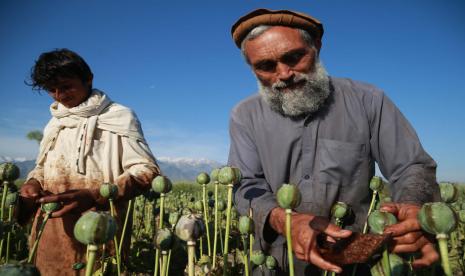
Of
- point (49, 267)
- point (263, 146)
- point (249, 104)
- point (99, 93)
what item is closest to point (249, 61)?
point (249, 104)

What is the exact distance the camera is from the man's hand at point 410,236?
4.55ft

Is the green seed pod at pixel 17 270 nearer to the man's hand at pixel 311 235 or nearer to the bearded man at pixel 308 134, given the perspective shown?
the man's hand at pixel 311 235

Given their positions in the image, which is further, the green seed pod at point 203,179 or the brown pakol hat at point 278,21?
the green seed pod at point 203,179

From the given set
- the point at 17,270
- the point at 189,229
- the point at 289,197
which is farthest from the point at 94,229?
the point at 289,197

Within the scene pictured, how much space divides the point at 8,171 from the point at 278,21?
2056 mm

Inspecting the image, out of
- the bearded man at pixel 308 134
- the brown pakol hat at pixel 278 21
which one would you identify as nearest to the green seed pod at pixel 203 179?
the bearded man at pixel 308 134

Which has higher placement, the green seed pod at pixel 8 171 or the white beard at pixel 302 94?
the white beard at pixel 302 94

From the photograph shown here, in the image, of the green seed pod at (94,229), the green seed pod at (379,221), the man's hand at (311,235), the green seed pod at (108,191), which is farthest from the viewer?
the green seed pod at (108,191)

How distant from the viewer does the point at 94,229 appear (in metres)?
1.17

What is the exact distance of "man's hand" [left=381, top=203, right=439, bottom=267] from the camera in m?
1.39

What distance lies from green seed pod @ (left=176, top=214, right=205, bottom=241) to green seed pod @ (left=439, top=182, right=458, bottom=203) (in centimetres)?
147

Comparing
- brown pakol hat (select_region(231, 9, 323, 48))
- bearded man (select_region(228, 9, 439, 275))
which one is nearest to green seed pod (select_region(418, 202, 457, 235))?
bearded man (select_region(228, 9, 439, 275))

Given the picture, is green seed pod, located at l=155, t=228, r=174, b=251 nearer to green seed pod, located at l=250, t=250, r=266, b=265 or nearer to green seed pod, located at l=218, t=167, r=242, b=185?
green seed pod, located at l=218, t=167, r=242, b=185

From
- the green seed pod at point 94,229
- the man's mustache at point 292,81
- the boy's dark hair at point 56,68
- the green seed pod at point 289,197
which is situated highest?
the boy's dark hair at point 56,68
